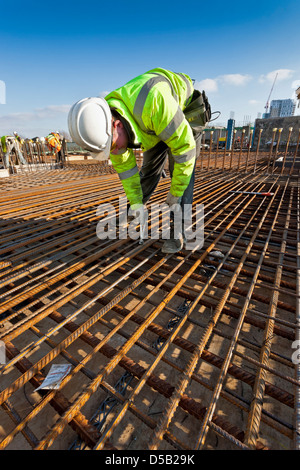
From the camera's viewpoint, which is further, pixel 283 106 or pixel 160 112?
pixel 283 106

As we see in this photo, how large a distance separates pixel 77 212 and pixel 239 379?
10.5 ft

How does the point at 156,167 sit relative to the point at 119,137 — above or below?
below

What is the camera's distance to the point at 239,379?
127 cm

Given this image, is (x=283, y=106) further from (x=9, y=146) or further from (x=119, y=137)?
(x=119, y=137)

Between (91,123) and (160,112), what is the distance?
0.52 m

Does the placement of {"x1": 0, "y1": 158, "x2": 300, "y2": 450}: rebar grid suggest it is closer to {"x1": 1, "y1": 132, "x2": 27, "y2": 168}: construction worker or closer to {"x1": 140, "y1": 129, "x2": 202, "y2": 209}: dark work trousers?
{"x1": 140, "y1": 129, "x2": 202, "y2": 209}: dark work trousers

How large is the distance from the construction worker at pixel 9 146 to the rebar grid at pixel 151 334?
22.8 feet

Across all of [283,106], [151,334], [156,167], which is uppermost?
[283,106]

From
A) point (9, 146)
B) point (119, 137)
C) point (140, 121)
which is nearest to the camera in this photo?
point (140, 121)

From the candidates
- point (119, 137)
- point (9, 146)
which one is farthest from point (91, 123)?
point (9, 146)

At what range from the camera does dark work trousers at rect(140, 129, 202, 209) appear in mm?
2570

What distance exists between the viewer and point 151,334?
1.71 metres
